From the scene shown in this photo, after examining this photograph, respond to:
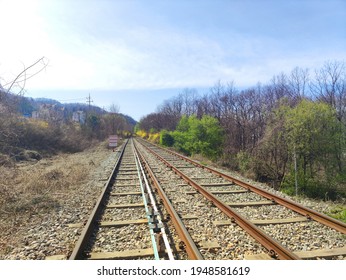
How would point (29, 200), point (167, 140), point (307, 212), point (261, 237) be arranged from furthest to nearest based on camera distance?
point (167, 140), point (29, 200), point (307, 212), point (261, 237)

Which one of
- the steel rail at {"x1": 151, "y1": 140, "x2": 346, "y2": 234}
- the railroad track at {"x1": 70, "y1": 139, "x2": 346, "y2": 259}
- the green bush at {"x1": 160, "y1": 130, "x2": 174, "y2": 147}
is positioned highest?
the green bush at {"x1": 160, "y1": 130, "x2": 174, "y2": 147}

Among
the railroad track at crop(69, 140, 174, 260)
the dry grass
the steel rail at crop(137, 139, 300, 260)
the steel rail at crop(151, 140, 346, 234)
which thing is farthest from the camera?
the dry grass

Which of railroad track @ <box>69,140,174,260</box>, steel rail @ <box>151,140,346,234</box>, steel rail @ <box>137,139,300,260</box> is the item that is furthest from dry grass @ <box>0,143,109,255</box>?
steel rail @ <box>151,140,346,234</box>

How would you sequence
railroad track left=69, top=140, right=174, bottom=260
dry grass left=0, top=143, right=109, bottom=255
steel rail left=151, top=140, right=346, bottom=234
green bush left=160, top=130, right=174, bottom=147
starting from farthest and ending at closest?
1. green bush left=160, top=130, right=174, bottom=147
2. dry grass left=0, top=143, right=109, bottom=255
3. steel rail left=151, top=140, right=346, bottom=234
4. railroad track left=69, top=140, right=174, bottom=260

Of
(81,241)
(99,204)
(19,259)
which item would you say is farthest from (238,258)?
(99,204)

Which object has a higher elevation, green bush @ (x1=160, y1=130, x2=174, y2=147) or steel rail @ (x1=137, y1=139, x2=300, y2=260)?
green bush @ (x1=160, y1=130, x2=174, y2=147)

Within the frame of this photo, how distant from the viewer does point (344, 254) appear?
388 cm

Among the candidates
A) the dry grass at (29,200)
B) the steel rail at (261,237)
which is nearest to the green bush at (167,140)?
the dry grass at (29,200)

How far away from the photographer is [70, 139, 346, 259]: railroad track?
391 cm

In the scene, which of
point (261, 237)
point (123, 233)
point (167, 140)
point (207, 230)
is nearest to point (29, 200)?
point (123, 233)

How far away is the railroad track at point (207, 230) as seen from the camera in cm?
391

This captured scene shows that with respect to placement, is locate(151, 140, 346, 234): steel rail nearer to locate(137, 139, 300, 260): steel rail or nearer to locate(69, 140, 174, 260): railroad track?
locate(137, 139, 300, 260): steel rail

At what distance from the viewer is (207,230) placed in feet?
15.8

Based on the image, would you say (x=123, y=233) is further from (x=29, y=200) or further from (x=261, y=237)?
(x=29, y=200)
